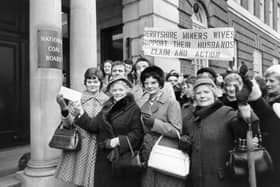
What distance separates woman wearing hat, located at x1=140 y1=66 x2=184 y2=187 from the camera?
2.34 meters

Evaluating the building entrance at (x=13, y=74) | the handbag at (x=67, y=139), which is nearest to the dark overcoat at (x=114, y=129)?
the handbag at (x=67, y=139)

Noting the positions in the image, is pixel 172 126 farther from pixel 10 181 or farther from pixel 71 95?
pixel 10 181

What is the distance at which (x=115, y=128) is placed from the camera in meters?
2.55

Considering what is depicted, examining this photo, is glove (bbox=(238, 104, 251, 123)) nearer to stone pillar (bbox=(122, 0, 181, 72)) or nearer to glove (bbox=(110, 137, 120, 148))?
glove (bbox=(110, 137, 120, 148))

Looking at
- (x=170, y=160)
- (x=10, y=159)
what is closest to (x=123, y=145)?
(x=170, y=160)

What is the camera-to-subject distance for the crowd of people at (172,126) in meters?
2.12

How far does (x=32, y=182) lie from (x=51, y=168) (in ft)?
1.01

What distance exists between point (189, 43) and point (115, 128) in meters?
2.99

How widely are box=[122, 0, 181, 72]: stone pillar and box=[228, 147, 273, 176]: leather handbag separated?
430 centimetres

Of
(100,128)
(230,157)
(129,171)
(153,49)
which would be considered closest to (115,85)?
(100,128)

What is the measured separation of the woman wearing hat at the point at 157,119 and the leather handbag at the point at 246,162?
57 centimetres

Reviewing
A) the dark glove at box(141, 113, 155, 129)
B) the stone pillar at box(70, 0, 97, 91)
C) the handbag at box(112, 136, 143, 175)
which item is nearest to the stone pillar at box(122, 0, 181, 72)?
the stone pillar at box(70, 0, 97, 91)

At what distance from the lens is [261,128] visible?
2221 millimetres

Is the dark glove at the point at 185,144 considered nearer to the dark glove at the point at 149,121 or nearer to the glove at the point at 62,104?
the dark glove at the point at 149,121
